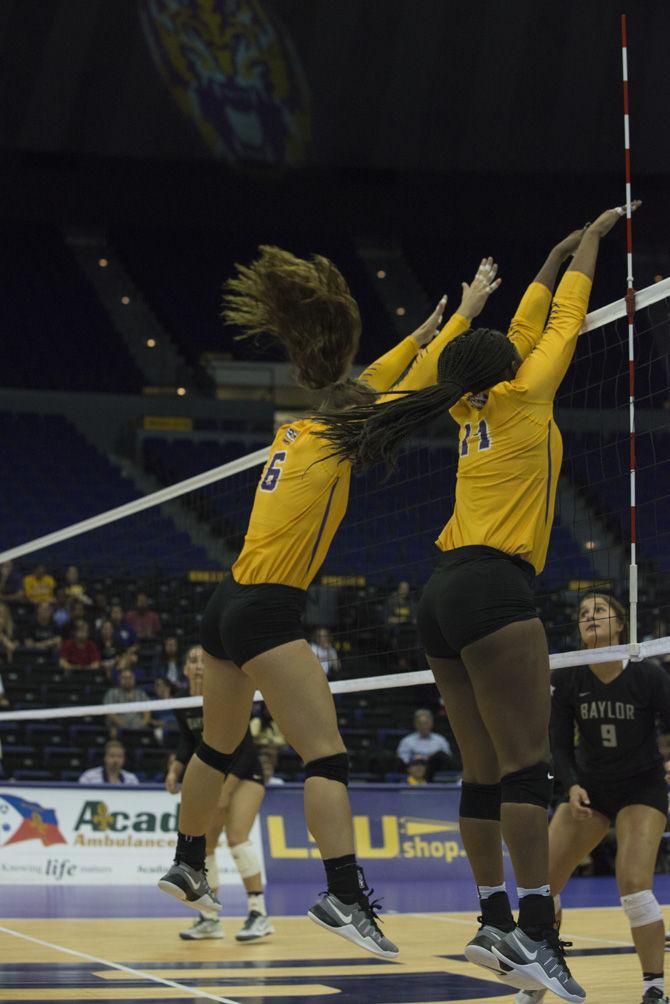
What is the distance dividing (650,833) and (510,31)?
2405cm

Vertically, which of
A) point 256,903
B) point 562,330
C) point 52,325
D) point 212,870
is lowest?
point 256,903

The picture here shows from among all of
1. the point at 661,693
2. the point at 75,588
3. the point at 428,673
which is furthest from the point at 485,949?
the point at 75,588

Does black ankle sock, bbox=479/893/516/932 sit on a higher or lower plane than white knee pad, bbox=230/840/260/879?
lower

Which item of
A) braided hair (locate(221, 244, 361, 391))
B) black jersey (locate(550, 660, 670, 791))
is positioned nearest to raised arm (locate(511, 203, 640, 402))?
braided hair (locate(221, 244, 361, 391))

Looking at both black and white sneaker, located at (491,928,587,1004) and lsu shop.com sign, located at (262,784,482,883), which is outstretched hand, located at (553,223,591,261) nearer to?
black and white sneaker, located at (491,928,587,1004)

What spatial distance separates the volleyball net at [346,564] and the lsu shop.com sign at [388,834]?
1289mm

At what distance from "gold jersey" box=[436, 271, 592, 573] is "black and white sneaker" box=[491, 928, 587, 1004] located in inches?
48.7

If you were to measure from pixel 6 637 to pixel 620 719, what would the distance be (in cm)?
1226

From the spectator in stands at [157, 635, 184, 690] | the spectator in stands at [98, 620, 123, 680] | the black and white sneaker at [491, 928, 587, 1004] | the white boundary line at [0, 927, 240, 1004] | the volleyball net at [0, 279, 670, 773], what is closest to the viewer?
the black and white sneaker at [491, 928, 587, 1004]

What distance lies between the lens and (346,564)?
21953 mm

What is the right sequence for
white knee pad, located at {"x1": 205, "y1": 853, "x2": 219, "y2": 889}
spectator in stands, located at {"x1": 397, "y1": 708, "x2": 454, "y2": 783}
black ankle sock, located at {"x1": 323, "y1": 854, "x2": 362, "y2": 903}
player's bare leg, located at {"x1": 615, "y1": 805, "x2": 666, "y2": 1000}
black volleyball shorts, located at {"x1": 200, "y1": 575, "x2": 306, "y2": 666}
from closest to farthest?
black ankle sock, located at {"x1": 323, "y1": 854, "x2": 362, "y2": 903}
black volleyball shorts, located at {"x1": 200, "y1": 575, "x2": 306, "y2": 666}
player's bare leg, located at {"x1": 615, "y1": 805, "x2": 666, "y2": 1000}
white knee pad, located at {"x1": 205, "y1": 853, "x2": 219, "y2": 889}
spectator in stands, located at {"x1": 397, "y1": 708, "x2": 454, "y2": 783}

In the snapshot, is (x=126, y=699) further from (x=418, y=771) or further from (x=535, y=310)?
(x=535, y=310)

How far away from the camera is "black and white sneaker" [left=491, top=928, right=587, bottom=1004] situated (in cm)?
425

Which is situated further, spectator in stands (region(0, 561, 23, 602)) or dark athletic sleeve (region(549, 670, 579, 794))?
spectator in stands (region(0, 561, 23, 602))
